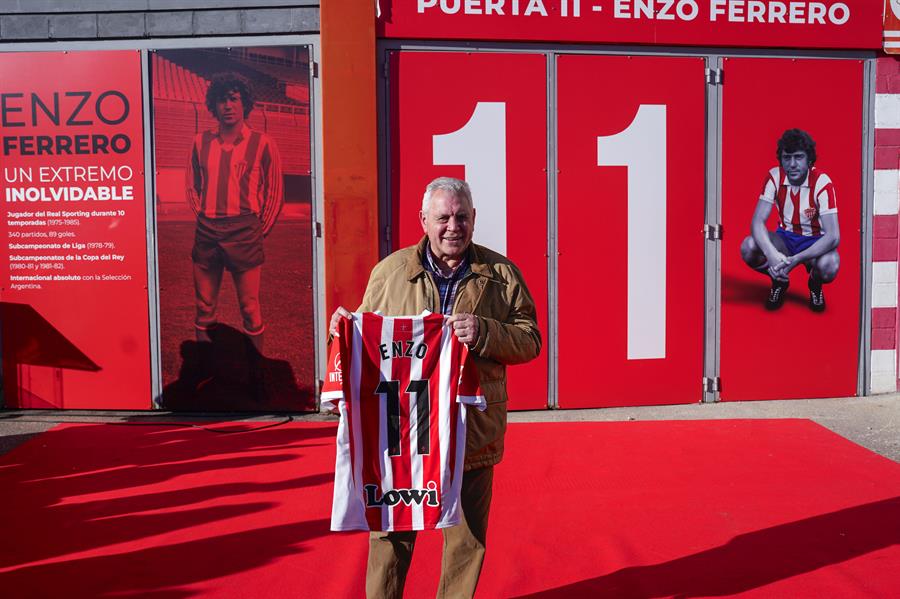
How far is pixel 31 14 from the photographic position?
6824 mm

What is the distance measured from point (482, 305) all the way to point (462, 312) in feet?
0.31

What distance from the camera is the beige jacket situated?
3.08 m

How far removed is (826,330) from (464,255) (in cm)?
510

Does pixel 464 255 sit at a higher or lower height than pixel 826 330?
higher

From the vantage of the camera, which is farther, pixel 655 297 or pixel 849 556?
pixel 655 297

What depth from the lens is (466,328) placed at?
114 inches

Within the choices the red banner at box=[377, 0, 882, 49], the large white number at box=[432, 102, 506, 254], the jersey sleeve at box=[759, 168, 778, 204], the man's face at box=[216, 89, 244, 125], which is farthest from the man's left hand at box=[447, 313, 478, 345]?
the jersey sleeve at box=[759, 168, 778, 204]

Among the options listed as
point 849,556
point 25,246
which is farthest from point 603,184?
point 25,246

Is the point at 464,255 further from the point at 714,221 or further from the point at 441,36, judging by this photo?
the point at 714,221

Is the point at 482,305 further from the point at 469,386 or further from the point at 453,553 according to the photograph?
the point at 453,553

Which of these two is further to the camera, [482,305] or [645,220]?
[645,220]

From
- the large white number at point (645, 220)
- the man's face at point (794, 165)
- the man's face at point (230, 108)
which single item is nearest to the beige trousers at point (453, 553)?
the large white number at point (645, 220)

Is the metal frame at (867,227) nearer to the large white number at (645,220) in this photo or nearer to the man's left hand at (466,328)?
the large white number at (645,220)

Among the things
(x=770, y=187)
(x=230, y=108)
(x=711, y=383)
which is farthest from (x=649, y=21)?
(x=230, y=108)
